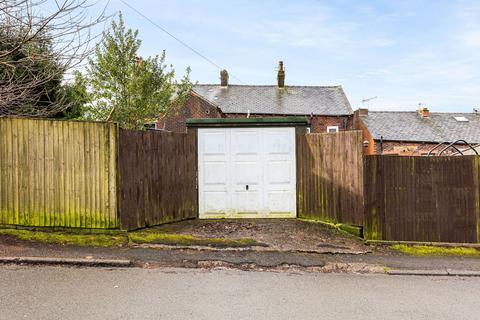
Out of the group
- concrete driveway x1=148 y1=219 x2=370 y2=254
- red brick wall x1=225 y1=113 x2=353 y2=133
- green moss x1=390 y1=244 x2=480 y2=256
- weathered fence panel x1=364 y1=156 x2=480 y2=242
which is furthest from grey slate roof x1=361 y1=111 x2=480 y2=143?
green moss x1=390 y1=244 x2=480 y2=256

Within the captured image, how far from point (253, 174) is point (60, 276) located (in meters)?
5.84

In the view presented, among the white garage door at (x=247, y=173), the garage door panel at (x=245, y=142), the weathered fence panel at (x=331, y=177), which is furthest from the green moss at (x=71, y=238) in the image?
the weathered fence panel at (x=331, y=177)

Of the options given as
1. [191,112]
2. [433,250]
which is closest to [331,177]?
[433,250]

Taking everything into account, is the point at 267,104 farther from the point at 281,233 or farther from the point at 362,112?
the point at 281,233

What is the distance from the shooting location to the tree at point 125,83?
22.0 meters

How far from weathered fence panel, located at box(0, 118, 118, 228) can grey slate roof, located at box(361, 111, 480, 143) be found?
29038 millimetres

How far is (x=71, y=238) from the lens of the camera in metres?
8.23

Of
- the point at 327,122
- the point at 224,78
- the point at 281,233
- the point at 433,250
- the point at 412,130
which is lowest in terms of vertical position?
the point at 433,250

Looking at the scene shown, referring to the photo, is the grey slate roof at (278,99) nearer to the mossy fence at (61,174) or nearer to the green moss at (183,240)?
the mossy fence at (61,174)

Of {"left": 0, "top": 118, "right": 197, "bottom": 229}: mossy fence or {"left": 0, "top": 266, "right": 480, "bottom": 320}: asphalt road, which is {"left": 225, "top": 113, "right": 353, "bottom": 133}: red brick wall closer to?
{"left": 0, "top": 118, "right": 197, "bottom": 229}: mossy fence

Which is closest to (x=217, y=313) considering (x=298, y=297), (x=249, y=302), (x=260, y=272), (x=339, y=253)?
(x=249, y=302)

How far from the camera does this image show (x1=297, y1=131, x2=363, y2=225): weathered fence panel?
933 centimetres

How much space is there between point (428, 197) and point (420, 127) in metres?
29.4

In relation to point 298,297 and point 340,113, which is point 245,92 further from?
point 298,297
